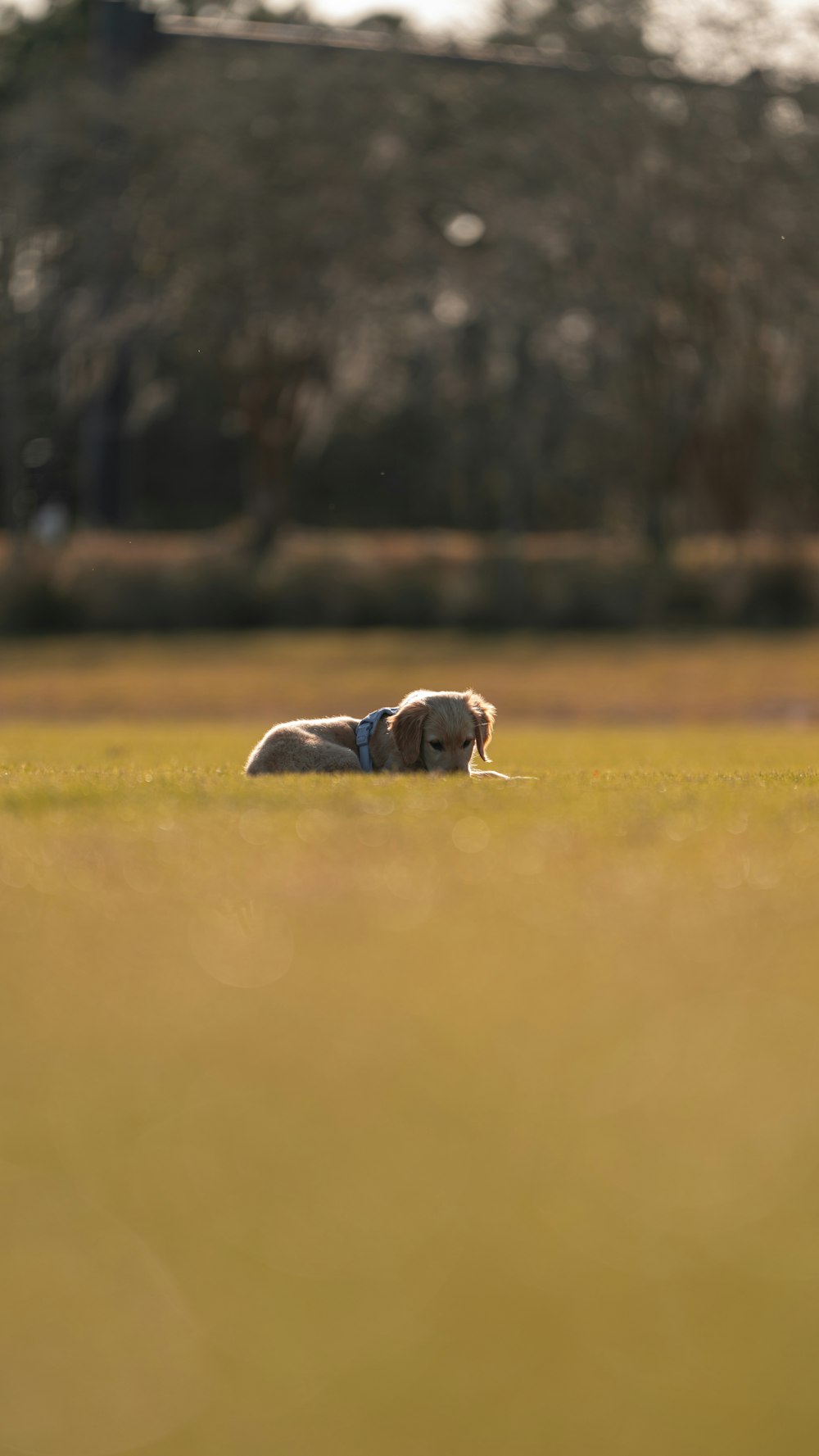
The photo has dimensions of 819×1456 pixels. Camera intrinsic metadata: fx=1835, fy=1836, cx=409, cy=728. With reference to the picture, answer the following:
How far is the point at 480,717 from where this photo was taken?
9.79 m

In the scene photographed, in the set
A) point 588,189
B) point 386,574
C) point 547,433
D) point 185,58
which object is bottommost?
point 386,574

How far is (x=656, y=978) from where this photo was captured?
182 inches

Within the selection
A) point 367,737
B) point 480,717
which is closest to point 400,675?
point 367,737

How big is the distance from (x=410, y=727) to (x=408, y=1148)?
6.33 meters

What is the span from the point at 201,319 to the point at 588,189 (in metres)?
8.29

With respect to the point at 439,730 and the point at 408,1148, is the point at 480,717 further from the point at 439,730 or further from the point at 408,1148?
the point at 408,1148

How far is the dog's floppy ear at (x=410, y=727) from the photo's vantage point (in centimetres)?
945

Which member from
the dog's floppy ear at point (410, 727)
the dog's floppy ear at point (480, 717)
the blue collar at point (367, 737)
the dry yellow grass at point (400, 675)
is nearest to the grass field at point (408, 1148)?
the dog's floppy ear at point (410, 727)

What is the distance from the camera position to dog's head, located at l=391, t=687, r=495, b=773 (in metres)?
9.48

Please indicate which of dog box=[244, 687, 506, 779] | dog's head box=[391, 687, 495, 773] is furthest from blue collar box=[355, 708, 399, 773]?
dog's head box=[391, 687, 495, 773]

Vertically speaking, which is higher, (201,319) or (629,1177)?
(201,319)

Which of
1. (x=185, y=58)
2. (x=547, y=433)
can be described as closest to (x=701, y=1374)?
(x=185, y=58)

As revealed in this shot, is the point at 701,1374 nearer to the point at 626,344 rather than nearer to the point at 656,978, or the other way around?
the point at 656,978

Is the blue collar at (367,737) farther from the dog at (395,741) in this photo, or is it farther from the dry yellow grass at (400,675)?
the dry yellow grass at (400,675)
